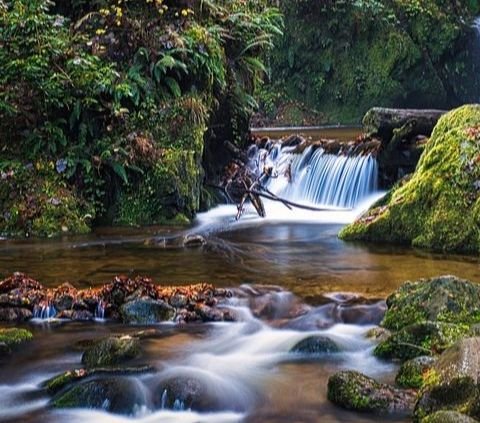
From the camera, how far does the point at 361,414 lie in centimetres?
472

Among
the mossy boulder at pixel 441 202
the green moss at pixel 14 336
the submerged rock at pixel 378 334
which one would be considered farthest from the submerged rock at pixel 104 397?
the mossy boulder at pixel 441 202

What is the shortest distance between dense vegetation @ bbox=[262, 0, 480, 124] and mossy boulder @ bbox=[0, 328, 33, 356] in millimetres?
18826

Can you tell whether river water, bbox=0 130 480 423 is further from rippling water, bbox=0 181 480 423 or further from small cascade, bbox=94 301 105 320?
small cascade, bbox=94 301 105 320

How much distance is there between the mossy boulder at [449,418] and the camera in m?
3.96

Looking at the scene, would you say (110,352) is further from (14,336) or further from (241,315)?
(241,315)

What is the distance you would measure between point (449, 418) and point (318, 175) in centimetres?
1018

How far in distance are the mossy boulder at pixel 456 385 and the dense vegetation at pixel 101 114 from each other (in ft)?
24.9

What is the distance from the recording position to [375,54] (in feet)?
80.1

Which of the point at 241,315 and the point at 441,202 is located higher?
the point at 441,202

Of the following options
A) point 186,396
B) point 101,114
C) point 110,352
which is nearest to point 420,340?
point 186,396

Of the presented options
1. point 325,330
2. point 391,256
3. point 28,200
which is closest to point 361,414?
point 325,330

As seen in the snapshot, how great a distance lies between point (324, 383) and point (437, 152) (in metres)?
5.79

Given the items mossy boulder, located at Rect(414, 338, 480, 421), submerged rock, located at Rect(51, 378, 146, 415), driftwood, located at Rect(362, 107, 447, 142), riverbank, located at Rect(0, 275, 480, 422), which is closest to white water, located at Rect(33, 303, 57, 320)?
riverbank, located at Rect(0, 275, 480, 422)

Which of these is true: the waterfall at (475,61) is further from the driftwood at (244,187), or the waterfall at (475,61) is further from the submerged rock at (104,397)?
the submerged rock at (104,397)
